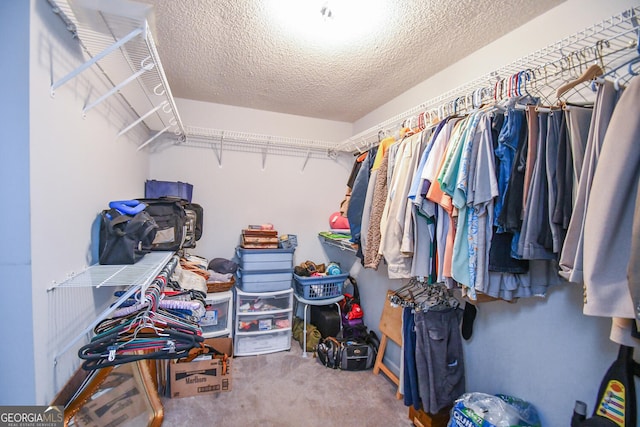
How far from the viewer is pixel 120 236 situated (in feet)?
4.45

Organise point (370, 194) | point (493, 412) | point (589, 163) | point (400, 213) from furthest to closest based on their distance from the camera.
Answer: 1. point (370, 194)
2. point (400, 213)
3. point (493, 412)
4. point (589, 163)

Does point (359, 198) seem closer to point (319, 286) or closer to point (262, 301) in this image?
point (319, 286)

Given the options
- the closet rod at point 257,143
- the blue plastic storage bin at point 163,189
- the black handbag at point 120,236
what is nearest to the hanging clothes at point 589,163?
the black handbag at point 120,236

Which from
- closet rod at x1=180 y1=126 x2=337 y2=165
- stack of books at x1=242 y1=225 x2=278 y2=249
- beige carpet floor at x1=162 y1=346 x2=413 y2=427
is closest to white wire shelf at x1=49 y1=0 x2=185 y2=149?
closet rod at x1=180 y1=126 x2=337 y2=165

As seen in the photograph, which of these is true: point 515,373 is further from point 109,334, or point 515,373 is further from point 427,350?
point 109,334

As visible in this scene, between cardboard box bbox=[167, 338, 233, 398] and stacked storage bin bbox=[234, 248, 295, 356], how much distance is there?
1.59 feet

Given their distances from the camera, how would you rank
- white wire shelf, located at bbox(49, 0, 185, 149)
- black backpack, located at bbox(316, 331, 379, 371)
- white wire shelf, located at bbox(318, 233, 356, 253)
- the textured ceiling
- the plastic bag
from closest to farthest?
white wire shelf, located at bbox(49, 0, 185, 149) → the plastic bag → the textured ceiling → black backpack, located at bbox(316, 331, 379, 371) → white wire shelf, located at bbox(318, 233, 356, 253)

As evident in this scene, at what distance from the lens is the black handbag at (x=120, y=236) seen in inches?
53.2

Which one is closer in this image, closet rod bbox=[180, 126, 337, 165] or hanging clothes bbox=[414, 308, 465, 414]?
hanging clothes bbox=[414, 308, 465, 414]

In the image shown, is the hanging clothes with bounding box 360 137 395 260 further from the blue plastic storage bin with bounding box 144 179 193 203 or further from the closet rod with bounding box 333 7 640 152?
the blue plastic storage bin with bounding box 144 179 193 203

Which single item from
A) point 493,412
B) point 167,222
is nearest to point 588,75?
point 493,412

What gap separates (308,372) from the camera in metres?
2.29

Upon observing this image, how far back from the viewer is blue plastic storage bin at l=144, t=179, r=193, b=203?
7.87 ft

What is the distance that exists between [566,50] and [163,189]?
9.26ft
